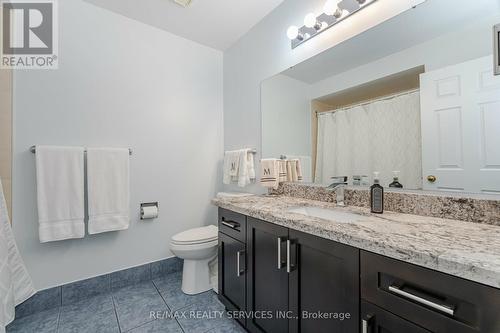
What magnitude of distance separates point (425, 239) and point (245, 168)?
57.9 inches

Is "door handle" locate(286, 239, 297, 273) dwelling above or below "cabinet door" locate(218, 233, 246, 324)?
above

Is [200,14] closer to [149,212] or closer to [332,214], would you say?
[149,212]

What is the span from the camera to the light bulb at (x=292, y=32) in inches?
65.1

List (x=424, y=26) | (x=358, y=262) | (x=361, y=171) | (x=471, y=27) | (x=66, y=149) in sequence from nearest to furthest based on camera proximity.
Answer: (x=358, y=262) → (x=471, y=27) → (x=424, y=26) → (x=361, y=171) → (x=66, y=149)

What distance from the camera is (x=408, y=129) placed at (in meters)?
1.16

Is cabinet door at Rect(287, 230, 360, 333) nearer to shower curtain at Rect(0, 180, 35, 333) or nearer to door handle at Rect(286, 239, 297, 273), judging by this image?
door handle at Rect(286, 239, 297, 273)

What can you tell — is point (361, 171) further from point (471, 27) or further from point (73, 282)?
point (73, 282)

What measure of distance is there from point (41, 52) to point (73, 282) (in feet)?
5.71

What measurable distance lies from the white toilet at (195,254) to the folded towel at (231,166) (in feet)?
1.83

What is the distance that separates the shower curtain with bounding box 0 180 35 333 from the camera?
47.2 inches

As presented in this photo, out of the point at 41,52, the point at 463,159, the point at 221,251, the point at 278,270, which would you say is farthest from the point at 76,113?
the point at 463,159
